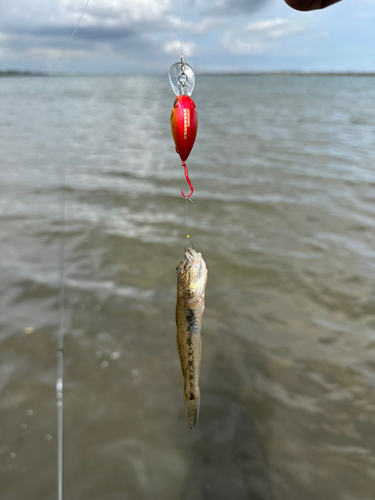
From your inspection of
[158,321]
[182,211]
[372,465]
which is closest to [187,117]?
[372,465]

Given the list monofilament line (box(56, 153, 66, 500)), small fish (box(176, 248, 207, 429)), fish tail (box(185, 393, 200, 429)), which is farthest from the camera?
monofilament line (box(56, 153, 66, 500))

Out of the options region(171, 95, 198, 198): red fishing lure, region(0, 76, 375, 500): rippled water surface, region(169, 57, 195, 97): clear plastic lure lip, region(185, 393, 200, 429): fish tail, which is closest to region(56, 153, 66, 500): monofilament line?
region(0, 76, 375, 500): rippled water surface

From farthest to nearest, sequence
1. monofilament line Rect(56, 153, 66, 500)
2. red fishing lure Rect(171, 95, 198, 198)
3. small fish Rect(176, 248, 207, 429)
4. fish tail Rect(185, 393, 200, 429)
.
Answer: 1. monofilament line Rect(56, 153, 66, 500)
2. fish tail Rect(185, 393, 200, 429)
3. small fish Rect(176, 248, 207, 429)
4. red fishing lure Rect(171, 95, 198, 198)

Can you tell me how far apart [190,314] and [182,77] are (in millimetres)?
1176

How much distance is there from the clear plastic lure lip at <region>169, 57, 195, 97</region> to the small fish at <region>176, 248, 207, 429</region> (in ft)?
2.55

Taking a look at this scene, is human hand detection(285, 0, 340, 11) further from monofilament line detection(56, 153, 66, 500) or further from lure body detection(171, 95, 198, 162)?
monofilament line detection(56, 153, 66, 500)

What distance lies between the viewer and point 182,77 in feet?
5.63

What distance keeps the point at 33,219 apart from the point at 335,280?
602 cm

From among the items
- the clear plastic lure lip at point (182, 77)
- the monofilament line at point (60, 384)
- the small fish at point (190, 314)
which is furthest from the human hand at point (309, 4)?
the monofilament line at point (60, 384)

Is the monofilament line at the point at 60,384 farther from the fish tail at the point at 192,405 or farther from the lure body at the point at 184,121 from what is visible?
the lure body at the point at 184,121

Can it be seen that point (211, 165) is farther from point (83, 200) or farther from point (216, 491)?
point (216, 491)

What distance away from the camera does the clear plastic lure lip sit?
66.7 inches

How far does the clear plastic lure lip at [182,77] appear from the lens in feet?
5.56

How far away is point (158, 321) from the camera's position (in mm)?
4863
